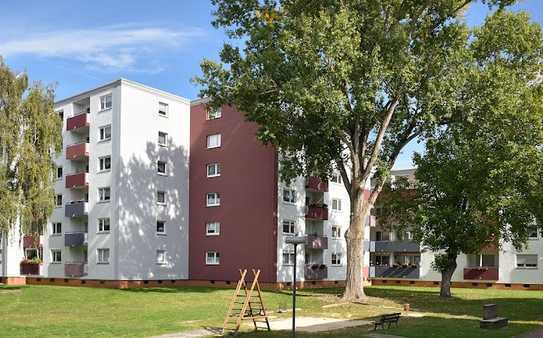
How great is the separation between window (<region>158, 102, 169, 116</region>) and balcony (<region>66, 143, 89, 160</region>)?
256 inches

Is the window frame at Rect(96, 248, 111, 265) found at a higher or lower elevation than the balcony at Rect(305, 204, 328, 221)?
lower

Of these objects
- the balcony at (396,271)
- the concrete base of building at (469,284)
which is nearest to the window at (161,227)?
the concrete base of building at (469,284)

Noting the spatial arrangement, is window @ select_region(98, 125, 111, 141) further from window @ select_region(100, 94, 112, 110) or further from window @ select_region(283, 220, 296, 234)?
window @ select_region(283, 220, 296, 234)

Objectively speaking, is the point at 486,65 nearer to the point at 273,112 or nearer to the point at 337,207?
the point at 273,112

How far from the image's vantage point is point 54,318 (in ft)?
78.9

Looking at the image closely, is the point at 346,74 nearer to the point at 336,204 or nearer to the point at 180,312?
the point at 180,312

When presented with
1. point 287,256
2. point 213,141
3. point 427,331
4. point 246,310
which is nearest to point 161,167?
point 213,141

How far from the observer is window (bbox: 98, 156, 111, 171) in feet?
163

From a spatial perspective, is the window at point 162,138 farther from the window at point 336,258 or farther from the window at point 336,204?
the window at point 336,258

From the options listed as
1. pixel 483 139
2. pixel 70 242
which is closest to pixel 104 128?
pixel 70 242

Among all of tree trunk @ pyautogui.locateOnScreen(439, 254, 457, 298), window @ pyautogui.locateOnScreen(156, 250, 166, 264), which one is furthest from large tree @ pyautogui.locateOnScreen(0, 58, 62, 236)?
tree trunk @ pyautogui.locateOnScreen(439, 254, 457, 298)

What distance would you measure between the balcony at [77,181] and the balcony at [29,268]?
26.0 ft

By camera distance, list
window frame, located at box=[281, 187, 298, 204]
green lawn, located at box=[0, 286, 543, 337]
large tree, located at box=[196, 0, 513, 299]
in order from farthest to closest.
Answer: window frame, located at box=[281, 187, 298, 204]
large tree, located at box=[196, 0, 513, 299]
green lawn, located at box=[0, 286, 543, 337]

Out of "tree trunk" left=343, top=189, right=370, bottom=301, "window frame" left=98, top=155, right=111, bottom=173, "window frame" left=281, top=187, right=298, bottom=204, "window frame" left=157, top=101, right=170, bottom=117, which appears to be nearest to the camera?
"tree trunk" left=343, top=189, right=370, bottom=301
